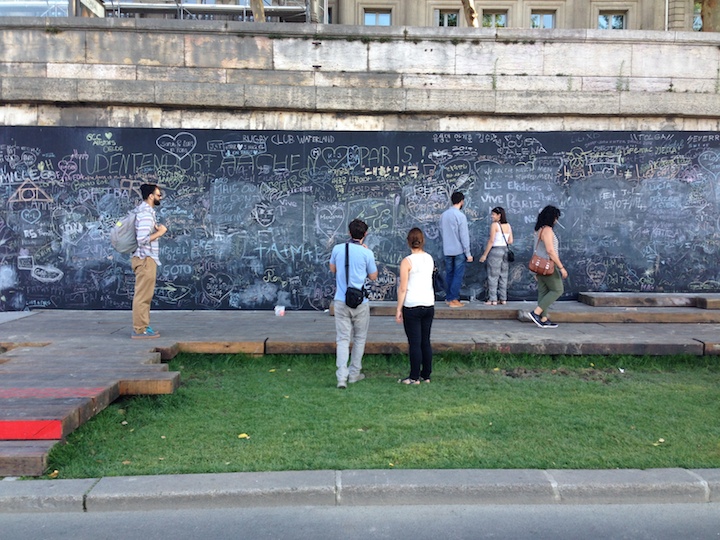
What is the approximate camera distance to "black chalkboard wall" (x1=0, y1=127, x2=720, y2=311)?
10.1 m

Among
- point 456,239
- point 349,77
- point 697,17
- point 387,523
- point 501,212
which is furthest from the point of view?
point 697,17

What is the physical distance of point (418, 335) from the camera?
21.1 ft

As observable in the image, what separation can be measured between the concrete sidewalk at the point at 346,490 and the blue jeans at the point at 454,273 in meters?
5.64

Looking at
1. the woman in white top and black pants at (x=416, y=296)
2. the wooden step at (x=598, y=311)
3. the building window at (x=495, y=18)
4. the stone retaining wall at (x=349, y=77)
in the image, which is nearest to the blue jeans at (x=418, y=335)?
the woman in white top and black pants at (x=416, y=296)

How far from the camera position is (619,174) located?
34.1 ft

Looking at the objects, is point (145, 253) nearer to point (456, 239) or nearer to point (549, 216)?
point (456, 239)

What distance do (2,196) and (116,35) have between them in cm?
312

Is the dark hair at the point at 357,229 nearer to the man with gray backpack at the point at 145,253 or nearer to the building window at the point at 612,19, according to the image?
the man with gray backpack at the point at 145,253

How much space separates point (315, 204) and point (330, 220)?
0.35 metres

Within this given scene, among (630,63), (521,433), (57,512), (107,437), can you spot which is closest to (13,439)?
(107,437)

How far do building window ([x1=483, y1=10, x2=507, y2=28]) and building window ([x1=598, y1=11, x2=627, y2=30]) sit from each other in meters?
2.99

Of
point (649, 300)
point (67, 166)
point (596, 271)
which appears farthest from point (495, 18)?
point (67, 166)

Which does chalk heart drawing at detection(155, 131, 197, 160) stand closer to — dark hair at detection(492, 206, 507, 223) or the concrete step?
dark hair at detection(492, 206, 507, 223)

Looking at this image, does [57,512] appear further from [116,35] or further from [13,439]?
[116,35]
